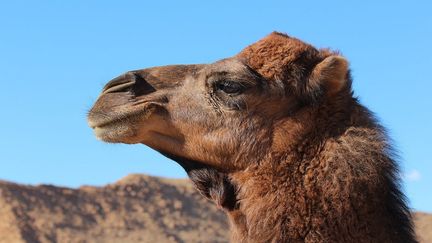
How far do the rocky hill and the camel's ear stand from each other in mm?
28441

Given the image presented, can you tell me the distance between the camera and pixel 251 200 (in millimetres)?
5500

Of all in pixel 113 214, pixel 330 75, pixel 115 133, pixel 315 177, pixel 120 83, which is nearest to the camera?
pixel 315 177

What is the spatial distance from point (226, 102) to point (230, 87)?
0.12 meters

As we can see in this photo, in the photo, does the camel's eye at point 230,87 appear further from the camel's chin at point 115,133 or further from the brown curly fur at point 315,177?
the camel's chin at point 115,133

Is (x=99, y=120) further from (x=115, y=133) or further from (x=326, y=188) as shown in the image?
(x=326, y=188)

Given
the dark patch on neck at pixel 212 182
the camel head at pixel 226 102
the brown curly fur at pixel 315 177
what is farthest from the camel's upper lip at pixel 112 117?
the brown curly fur at pixel 315 177

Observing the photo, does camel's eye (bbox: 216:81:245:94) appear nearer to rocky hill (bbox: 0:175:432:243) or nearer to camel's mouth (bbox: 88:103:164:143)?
camel's mouth (bbox: 88:103:164:143)

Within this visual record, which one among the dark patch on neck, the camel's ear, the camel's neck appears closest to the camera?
the camel's neck

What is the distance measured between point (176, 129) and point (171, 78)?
16.4 inches

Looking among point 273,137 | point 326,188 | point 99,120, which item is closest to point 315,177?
point 326,188

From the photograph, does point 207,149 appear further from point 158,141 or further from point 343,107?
point 343,107

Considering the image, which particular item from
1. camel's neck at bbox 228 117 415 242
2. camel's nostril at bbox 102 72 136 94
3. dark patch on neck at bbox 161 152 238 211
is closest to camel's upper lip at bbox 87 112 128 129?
Result: camel's nostril at bbox 102 72 136 94

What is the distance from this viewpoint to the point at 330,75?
556 centimetres

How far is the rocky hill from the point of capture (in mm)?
35719
